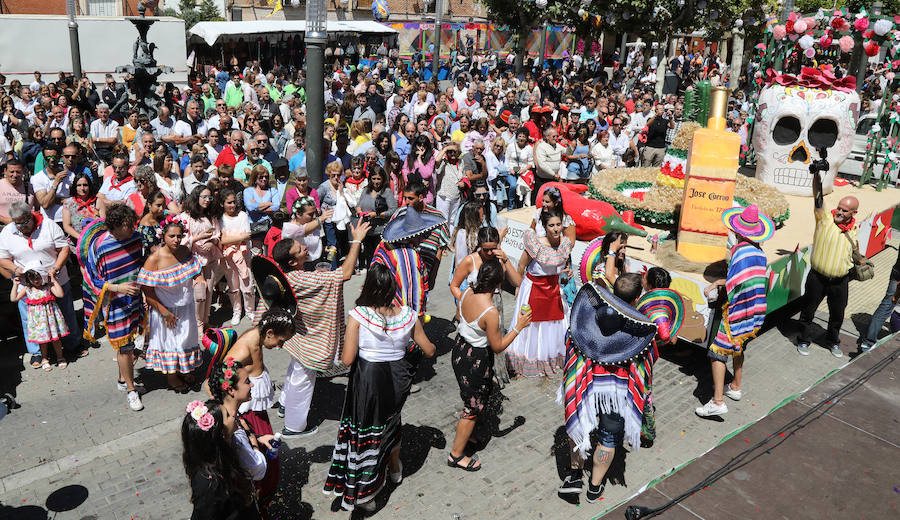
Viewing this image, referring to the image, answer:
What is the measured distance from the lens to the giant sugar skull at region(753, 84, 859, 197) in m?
10.9

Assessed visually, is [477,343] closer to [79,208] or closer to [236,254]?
[236,254]

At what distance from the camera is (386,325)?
15.1ft

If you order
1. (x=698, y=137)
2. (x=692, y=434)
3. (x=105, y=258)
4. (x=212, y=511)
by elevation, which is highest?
(x=698, y=137)

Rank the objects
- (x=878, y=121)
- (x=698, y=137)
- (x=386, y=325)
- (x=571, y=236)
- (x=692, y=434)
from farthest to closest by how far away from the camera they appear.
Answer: (x=878, y=121), (x=698, y=137), (x=571, y=236), (x=692, y=434), (x=386, y=325)

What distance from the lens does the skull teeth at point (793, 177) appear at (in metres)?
11.4

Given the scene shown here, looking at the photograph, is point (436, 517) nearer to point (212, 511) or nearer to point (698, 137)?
point (212, 511)

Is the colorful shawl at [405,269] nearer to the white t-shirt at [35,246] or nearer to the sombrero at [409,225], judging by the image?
the sombrero at [409,225]

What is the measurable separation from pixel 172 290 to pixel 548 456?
3.42 metres

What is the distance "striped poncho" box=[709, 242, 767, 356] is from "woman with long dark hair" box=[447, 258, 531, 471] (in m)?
2.16

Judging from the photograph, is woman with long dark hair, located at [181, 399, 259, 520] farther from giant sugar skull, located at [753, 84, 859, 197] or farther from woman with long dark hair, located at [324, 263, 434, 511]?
giant sugar skull, located at [753, 84, 859, 197]

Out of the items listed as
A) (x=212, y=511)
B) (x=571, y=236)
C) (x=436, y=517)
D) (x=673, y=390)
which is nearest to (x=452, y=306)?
(x=571, y=236)

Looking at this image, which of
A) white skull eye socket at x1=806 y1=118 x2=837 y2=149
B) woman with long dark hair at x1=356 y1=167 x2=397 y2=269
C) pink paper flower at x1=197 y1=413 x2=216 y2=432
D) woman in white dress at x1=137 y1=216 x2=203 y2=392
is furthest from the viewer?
white skull eye socket at x1=806 y1=118 x2=837 y2=149

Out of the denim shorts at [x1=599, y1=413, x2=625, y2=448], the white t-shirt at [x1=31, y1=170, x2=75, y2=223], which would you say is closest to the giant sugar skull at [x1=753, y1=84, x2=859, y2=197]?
the denim shorts at [x1=599, y1=413, x2=625, y2=448]

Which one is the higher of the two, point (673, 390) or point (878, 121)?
point (878, 121)
